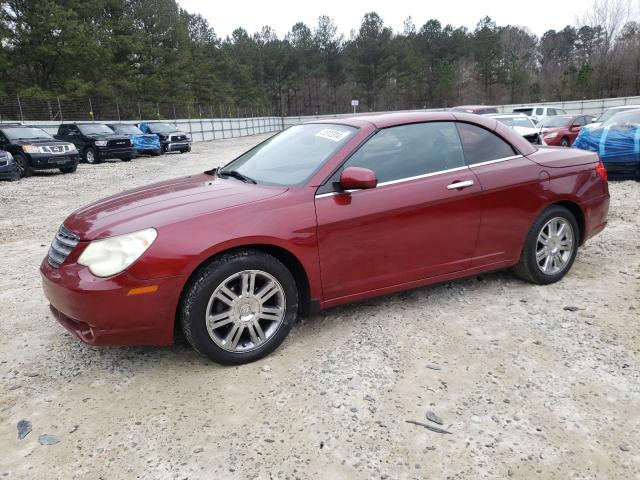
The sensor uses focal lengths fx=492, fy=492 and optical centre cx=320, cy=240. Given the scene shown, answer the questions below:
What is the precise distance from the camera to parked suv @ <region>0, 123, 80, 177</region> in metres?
14.4

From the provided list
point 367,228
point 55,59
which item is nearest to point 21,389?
point 367,228

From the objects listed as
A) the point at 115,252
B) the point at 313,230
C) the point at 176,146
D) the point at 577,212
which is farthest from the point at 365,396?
the point at 176,146

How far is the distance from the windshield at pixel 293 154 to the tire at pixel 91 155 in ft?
53.7

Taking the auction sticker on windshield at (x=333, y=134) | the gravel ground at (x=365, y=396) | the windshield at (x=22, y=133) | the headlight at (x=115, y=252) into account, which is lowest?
the gravel ground at (x=365, y=396)

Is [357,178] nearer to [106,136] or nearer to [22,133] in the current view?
[22,133]

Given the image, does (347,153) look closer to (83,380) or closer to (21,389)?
(83,380)

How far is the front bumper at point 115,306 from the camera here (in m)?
2.77

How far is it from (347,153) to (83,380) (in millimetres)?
2261

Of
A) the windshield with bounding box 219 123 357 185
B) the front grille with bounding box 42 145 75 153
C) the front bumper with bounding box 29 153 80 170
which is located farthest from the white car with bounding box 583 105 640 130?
the front grille with bounding box 42 145 75 153

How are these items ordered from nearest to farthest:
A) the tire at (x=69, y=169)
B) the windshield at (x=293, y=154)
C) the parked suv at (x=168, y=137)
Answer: the windshield at (x=293, y=154)
the tire at (x=69, y=169)
the parked suv at (x=168, y=137)

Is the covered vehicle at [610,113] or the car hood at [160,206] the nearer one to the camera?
the car hood at [160,206]

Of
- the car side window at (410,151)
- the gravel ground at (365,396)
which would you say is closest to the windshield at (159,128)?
the gravel ground at (365,396)

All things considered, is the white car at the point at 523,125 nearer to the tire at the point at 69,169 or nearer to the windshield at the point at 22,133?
the tire at the point at 69,169

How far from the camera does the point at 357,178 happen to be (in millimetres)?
3225
